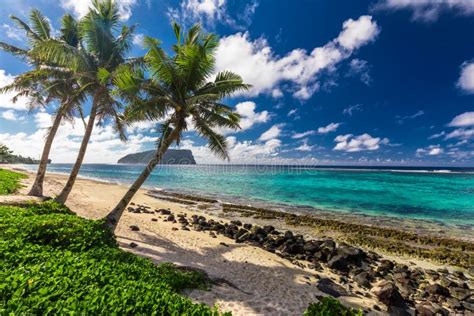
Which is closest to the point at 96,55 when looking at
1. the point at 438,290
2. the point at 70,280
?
the point at 70,280

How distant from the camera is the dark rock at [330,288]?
→ 7.45 m

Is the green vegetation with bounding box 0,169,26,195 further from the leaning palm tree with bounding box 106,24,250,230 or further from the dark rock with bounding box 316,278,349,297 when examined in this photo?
the dark rock with bounding box 316,278,349,297

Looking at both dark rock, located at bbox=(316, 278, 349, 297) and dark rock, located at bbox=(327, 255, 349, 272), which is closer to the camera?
dark rock, located at bbox=(316, 278, 349, 297)

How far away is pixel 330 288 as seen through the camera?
7641mm

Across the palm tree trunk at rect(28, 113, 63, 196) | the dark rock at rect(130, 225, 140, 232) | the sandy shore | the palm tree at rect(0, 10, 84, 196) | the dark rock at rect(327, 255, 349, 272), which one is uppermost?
the palm tree at rect(0, 10, 84, 196)

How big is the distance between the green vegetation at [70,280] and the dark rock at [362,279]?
6956mm

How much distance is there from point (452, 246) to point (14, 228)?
19.9 metres

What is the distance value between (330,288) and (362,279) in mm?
2106

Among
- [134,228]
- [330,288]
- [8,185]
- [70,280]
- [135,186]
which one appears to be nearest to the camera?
[70,280]

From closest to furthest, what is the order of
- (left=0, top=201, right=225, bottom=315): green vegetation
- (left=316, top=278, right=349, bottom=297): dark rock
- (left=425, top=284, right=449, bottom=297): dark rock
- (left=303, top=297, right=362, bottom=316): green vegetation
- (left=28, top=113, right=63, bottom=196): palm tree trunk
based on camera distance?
1. (left=0, top=201, right=225, bottom=315): green vegetation
2. (left=303, top=297, right=362, bottom=316): green vegetation
3. (left=316, top=278, right=349, bottom=297): dark rock
4. (left=425, top=284, right=449, bottom=297): dark rock
5. (left=28, top=113, right=63, bottom=196): palm tree trunk

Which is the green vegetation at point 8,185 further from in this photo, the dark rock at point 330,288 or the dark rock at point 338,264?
the dark rock at point 338,264

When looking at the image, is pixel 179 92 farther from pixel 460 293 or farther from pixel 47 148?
pixel 460 293

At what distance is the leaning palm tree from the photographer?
939 centimetres

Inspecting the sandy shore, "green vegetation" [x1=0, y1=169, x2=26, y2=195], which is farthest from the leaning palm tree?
"green vegetation" [x1=0, y1=169, x2=26, y2=195]
